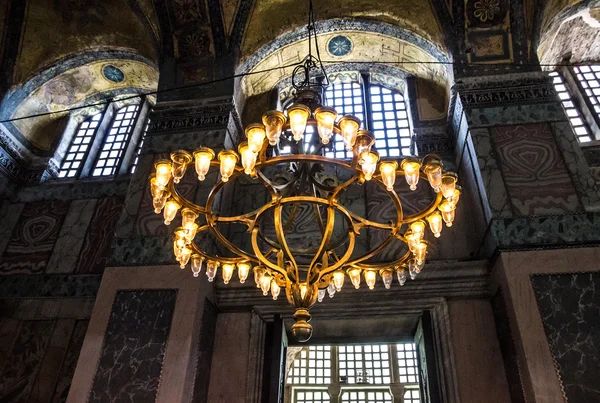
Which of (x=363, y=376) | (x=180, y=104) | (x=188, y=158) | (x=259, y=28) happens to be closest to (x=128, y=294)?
(x=188, y=158)

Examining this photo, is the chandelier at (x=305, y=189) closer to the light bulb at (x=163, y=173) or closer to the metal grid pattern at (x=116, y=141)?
the light bulb at (x=163, y=173)

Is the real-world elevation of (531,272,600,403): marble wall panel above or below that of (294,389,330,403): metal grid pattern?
below

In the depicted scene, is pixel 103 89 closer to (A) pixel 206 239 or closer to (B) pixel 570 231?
(A) pixel 206 239

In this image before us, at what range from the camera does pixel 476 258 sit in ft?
17.8

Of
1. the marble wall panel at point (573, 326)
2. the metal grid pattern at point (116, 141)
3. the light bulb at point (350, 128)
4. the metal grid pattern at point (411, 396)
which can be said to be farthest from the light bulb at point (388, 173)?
the metal grid pattern at point (411, 396)

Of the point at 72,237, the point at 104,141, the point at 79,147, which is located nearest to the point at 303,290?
the point at 72,237

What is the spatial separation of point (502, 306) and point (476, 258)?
2.75 ft

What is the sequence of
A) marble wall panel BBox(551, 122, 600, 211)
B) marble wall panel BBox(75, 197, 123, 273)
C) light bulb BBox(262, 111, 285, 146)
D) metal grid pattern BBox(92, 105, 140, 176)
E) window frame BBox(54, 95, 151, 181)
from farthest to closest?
1. metal grid pattern BBox(92, 105, 140, 176)
2. window frame BBox(54, 95, 151, 181)
3. marble wall panel BBox(75, 197, 123, 273)
4. marble wall panel BBox(551, 122, 600, 211)
5. light bulb BBox(262, 111, 285, 146)

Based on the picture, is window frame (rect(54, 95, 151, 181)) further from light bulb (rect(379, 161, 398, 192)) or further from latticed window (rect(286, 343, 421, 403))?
latticed window (rect(286, 343, 421, 403))

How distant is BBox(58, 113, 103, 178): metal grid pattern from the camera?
7922mm

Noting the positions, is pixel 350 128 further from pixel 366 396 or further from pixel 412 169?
pixel 366 396

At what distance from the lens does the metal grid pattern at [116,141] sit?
7907 millimetres

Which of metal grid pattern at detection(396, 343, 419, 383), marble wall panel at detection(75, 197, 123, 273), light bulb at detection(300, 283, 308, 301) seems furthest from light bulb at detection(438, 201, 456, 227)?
metal grid pattern at detection(396, 343, 419, 383)

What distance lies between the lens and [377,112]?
7641 millimetres
